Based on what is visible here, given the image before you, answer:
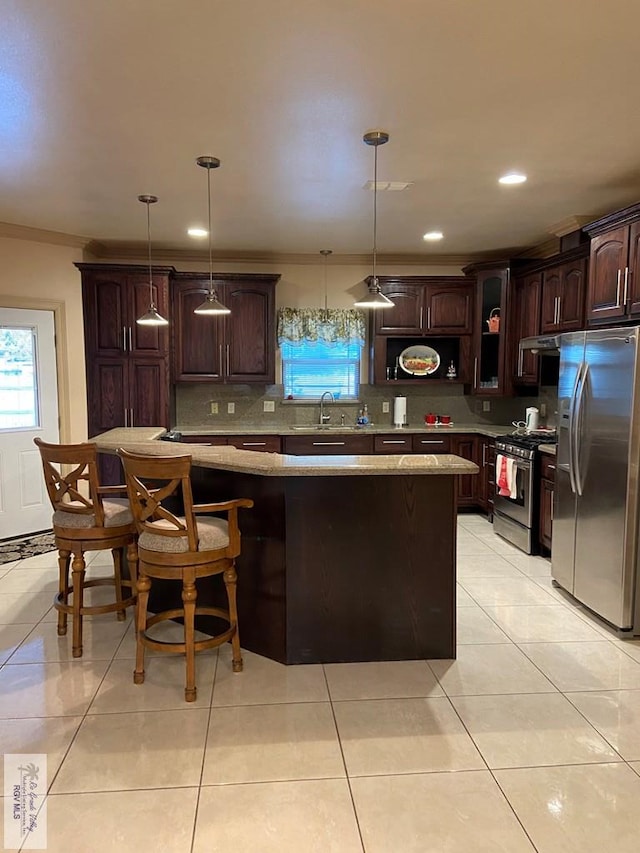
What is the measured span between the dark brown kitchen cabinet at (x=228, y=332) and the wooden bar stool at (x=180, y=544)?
133 inches

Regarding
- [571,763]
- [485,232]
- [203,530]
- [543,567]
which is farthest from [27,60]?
[543,567]

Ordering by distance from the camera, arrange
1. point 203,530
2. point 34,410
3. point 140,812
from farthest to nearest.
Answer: point 34,410
point 203,530
point 140,812

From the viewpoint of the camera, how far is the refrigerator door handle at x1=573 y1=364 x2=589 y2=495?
359cm

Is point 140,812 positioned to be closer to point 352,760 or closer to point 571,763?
point 352,760

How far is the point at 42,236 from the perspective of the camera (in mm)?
5199

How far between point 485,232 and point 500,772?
14.7 ft

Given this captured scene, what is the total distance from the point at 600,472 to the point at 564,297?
80.5 inches

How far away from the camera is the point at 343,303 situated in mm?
6398

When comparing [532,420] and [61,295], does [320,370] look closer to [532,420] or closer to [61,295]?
[532,420]

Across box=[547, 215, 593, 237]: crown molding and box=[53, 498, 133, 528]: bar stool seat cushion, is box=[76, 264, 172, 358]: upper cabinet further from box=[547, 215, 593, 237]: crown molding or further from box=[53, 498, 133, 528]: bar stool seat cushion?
box=[547, 215, 593, 237]: crown molding

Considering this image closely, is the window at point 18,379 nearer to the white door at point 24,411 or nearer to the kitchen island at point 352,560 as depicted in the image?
the white door at point 24,411

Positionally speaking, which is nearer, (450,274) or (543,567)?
(543,567)

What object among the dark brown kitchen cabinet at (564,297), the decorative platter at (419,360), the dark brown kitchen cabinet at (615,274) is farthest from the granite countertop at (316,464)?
the decorative platter at (419,360)

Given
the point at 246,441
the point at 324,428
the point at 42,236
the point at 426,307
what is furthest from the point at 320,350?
the point at 42,236
